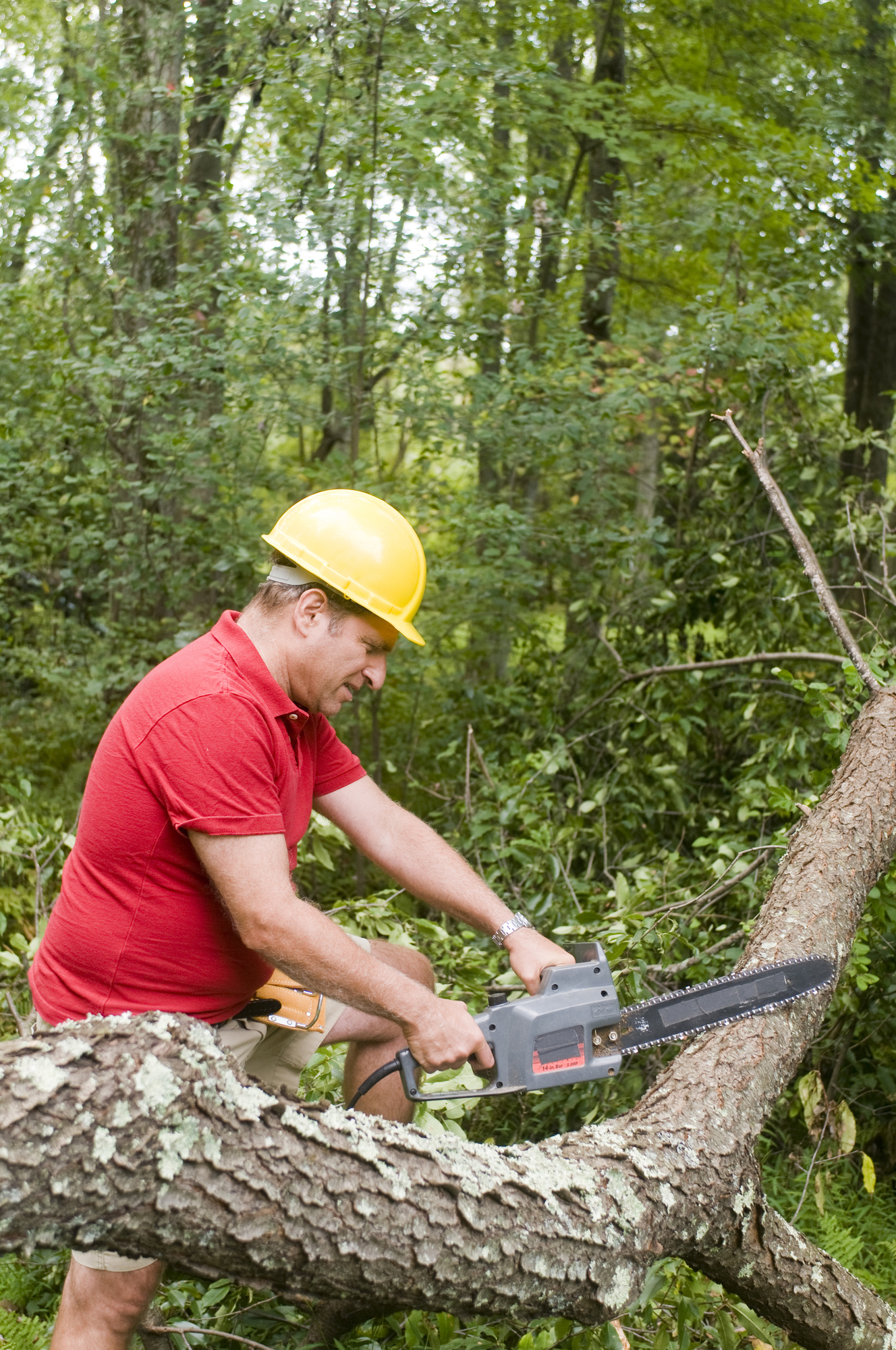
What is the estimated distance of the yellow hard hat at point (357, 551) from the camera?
79.4 inches

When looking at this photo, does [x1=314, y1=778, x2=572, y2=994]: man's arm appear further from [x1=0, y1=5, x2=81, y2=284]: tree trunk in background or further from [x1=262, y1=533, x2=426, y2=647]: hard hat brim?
[x1=0, y1=5, x2=81, y2=284]: tree trunk in background

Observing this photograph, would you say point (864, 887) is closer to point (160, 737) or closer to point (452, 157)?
point (160, 737)

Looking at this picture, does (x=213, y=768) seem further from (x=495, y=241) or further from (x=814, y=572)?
(x=495, y=241)

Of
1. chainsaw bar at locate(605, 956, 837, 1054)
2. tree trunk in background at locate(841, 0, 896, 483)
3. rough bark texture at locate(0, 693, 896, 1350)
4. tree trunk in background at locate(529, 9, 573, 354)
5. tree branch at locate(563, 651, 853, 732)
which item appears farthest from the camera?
tree trunk in background at locate(841, 0, 896, 483)

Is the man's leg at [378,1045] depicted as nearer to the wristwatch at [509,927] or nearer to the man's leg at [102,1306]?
the wristwatch at [509,927]

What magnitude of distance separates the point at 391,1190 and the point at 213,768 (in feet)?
2.53

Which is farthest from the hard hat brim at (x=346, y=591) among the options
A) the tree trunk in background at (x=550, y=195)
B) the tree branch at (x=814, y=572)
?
the tree trunk in background at (x=550, y=195)

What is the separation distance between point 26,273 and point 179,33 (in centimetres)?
187

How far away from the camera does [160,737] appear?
5.90 feet

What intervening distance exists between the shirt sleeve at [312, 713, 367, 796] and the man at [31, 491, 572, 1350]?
209 millimetres

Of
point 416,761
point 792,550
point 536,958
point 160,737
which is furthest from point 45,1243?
point 416,761

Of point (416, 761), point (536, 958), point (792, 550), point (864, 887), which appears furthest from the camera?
point (416, 761)

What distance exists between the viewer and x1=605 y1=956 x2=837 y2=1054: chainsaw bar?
2.08 metres

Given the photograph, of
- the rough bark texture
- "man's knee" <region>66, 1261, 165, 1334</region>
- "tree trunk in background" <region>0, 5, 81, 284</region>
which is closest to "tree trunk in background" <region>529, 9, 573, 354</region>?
"tree trunk in background" <region>0, 5, 81, 284</region>
